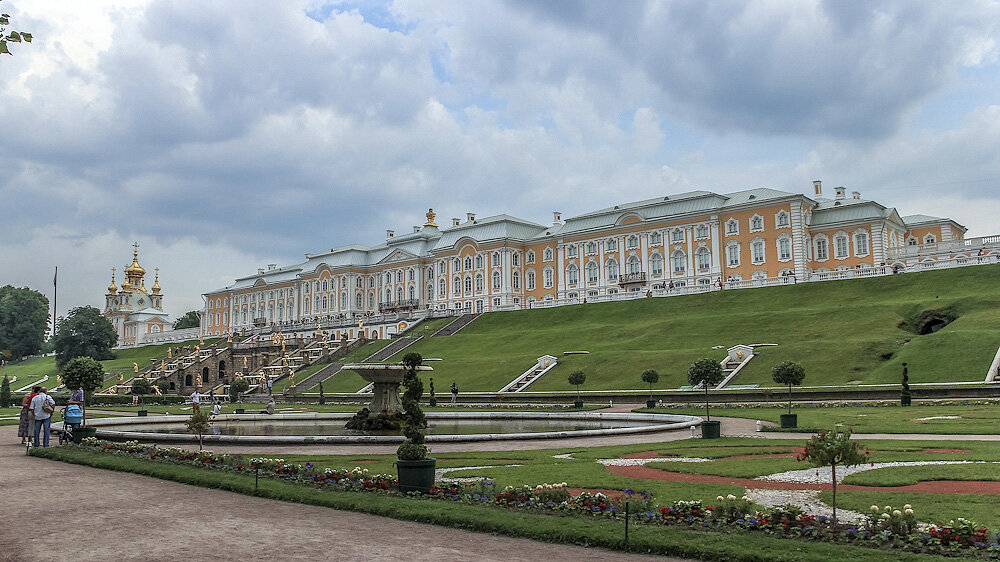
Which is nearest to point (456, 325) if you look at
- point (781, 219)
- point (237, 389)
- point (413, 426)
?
point (237, 389)

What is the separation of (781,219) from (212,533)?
218ft

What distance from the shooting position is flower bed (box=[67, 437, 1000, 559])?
7.59 m

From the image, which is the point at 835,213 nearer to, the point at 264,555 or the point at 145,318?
the point at 264,555

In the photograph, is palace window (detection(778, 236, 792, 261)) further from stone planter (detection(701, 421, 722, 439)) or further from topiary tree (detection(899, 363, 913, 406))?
stone planter (detection(701, 421, 722, 439))

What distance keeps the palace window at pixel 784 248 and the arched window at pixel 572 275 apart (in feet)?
69.3

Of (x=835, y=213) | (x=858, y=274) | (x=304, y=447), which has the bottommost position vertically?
(x=304, y=447)

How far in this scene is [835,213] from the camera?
69.2 metres

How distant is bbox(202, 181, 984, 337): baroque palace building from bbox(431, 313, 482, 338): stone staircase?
203 inches

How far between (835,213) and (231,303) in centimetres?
9016

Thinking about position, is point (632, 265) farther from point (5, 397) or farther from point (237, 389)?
point (5, 397)

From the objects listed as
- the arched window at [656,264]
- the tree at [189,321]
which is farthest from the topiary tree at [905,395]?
the tree at [189,321]

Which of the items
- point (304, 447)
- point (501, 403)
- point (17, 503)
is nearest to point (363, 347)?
point (501, 403)

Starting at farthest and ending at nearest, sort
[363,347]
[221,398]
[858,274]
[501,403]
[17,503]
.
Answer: [363,347] < [858,274] < [221,398] < [501,403] < [17,503]

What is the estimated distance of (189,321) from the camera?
148250 millimetres
